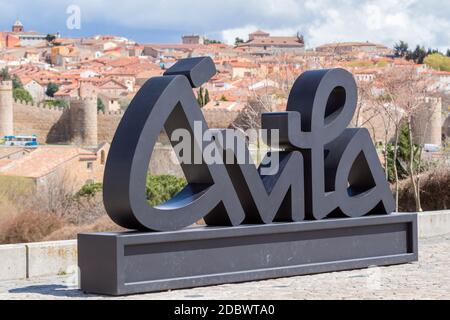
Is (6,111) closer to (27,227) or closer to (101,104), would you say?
(101,104)

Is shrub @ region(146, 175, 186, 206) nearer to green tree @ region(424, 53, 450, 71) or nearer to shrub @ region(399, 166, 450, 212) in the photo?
shrub @ region(399, 166, 450, 212)

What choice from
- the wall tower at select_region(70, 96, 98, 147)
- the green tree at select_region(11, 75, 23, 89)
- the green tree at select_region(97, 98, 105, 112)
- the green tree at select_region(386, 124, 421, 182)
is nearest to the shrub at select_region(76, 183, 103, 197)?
the green tree at select_region(386, 124, 421, 182)

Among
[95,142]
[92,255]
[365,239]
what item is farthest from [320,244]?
[95,142]

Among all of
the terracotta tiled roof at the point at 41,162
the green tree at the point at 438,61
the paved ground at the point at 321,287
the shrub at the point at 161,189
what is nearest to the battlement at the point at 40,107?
the terracotta tiled roof at the point at 41,162

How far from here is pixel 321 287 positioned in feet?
37.7

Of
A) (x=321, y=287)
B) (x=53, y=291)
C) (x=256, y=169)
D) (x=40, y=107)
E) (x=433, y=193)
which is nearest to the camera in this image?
(x=53, y=291)

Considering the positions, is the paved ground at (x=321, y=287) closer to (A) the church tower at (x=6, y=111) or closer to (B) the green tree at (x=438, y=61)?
(A) the church tower at (x=6, y=111)

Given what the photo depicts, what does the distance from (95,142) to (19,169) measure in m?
46.1

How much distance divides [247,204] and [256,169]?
15.8 inches

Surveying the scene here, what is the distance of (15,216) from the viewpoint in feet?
65.8

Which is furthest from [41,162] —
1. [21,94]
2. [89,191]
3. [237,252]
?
[21,94]

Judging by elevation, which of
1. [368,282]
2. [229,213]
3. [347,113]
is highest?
[347,113]

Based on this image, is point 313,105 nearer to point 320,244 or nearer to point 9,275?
point 320,244

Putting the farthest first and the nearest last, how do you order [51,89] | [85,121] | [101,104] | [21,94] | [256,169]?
[51,89] < [21,94] < [101,104] < [85,121] < [256,169]
